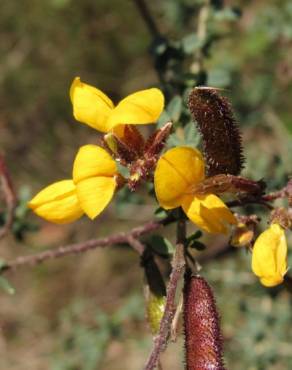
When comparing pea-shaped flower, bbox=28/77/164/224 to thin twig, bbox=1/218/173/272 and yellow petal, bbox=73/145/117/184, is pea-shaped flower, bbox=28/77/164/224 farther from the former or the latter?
thin twig, bbox=1/218/173/272

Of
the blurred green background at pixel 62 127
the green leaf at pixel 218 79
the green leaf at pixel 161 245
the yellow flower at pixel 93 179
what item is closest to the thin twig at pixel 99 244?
the green leaf at pixel 161 245

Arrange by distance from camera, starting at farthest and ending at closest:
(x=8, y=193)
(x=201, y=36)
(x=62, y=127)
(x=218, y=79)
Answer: (x=62, y=127) → (x=201, y=36) → (x=218, y=79) → (x=8, y=193)

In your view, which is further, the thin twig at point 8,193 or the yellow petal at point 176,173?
the thin twig at point 8,193

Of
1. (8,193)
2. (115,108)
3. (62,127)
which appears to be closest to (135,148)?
(115,108)

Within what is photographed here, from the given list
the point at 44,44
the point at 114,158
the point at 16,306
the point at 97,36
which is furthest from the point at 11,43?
the point at 114,158

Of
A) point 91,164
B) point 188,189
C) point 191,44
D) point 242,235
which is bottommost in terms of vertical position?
point 242,235

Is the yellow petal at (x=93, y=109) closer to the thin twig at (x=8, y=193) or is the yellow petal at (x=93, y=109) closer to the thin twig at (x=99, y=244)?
the thin twig at (x=99, y=244)

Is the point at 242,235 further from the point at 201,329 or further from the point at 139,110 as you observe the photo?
the point at 139,110
